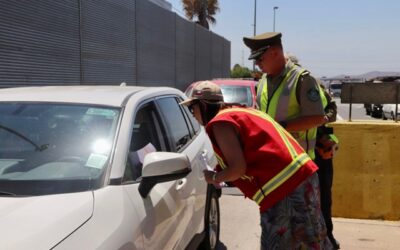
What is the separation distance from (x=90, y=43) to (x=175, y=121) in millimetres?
11860

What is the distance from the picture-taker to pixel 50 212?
2.21 metres


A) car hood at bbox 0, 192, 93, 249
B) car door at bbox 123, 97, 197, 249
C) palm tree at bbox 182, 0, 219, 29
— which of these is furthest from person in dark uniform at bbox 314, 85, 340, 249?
palm tree at bbox 182, 0, 219, 29

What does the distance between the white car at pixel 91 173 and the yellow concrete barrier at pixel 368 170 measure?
Answer: 2.86m

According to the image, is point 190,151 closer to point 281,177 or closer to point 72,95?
point 72,95

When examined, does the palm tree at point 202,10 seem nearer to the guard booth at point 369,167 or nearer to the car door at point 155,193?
the guard booth at point 369,167

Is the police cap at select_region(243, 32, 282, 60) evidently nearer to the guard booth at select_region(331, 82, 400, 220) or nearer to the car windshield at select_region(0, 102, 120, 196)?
the car windshield at select_region(0, 102, 120, 196)

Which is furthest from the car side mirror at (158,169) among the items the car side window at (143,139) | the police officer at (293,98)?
the police officer at (293,98)

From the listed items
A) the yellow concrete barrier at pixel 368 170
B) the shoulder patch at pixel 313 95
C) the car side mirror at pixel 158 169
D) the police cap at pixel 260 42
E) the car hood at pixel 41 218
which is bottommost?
the yellow concrete barrier at pixel 368 170

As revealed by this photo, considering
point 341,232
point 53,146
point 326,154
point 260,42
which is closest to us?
point 53,146

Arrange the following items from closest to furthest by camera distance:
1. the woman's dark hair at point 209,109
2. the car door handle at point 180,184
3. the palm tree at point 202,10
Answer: the woman's dark hair at point 209,109 → the car door handle at point 180,184 → the palm tree at point 202,10

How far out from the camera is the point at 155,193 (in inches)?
114

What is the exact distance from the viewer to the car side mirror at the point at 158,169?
264 centimetres

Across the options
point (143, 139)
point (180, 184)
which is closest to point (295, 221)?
point (180, 184)

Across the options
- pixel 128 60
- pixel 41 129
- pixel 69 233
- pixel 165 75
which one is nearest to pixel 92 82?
pixel 128 60
